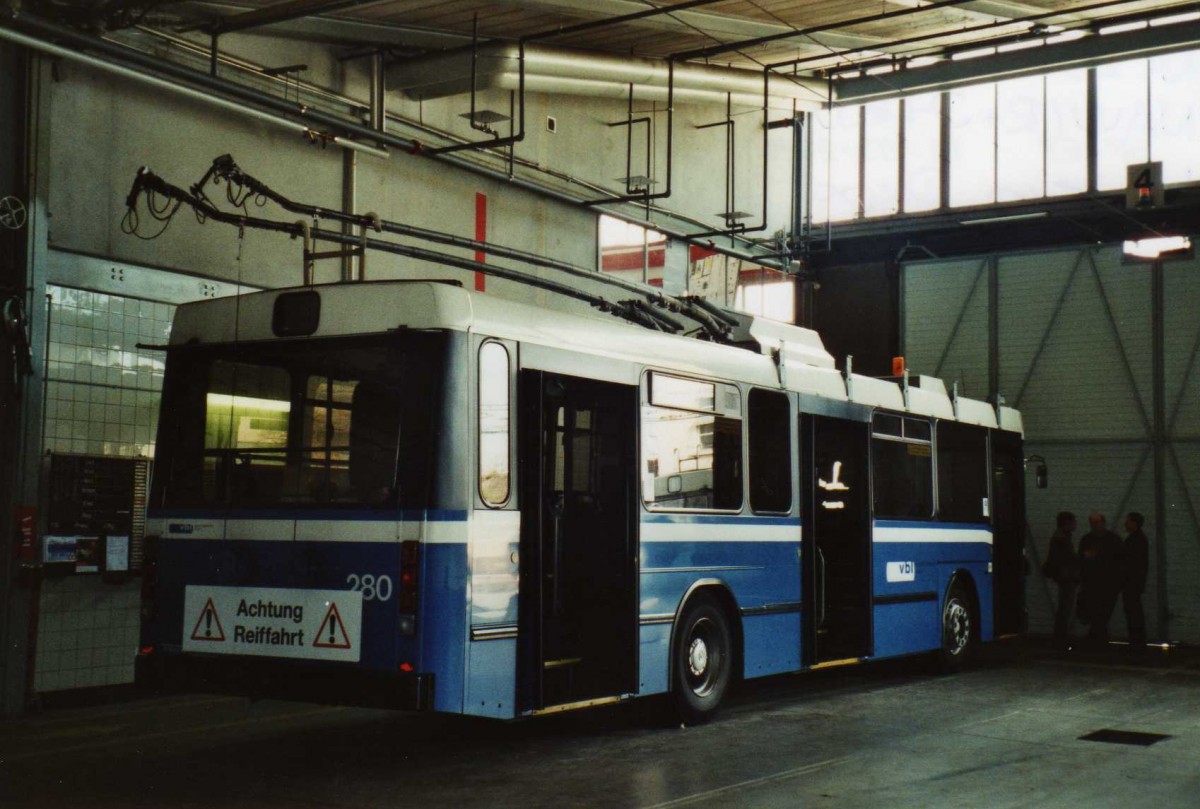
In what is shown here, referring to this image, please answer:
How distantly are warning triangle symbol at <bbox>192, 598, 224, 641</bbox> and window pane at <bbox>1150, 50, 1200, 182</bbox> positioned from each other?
18.0 meters

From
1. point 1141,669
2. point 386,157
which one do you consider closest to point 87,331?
point 386,157

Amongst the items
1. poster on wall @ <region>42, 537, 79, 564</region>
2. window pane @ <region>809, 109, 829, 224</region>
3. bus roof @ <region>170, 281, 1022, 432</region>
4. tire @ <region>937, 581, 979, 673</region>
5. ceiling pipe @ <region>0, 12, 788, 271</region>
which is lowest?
tire @ <region>937, 581, 979, 673</region>

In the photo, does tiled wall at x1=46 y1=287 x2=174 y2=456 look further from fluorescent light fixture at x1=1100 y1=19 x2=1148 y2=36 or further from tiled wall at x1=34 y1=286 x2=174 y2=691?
fluorescent light fixture at x1=1100 y1=19 x2=1148 y2=36

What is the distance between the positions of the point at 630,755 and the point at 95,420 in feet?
17.8

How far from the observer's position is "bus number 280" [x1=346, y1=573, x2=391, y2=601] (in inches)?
309

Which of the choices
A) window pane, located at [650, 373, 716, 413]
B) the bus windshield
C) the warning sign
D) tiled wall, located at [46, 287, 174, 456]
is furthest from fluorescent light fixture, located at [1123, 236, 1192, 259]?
the warning sign

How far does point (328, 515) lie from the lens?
8047mm

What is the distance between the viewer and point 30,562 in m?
10.7

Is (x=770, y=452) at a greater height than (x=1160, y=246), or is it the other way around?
(x=1160, y=246)

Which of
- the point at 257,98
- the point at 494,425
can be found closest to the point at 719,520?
the point at 494,425

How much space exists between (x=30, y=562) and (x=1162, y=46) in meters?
16.5

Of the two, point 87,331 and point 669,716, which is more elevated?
point 87,331

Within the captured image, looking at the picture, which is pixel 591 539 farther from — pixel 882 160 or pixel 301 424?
pixel 882 160

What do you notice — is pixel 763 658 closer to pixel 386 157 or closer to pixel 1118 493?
pixel 386 157
